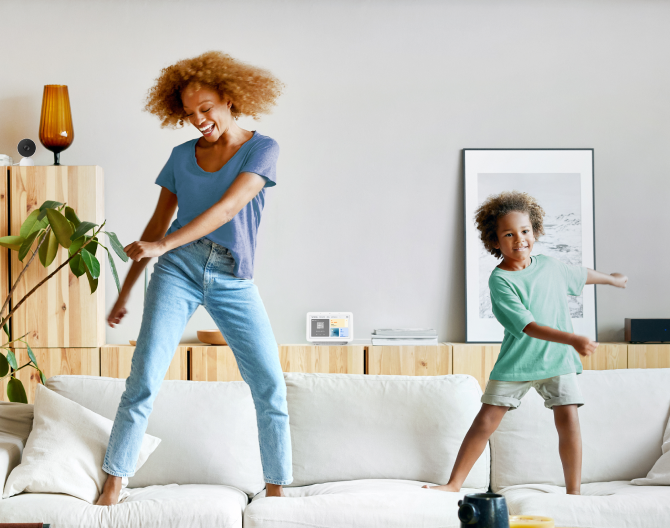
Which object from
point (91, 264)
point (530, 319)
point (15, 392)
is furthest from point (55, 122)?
point (530, 319)

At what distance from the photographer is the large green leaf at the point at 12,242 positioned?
265 centimetres

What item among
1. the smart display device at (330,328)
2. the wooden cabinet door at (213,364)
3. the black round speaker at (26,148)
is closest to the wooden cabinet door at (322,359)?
the smart display device at (330,328)

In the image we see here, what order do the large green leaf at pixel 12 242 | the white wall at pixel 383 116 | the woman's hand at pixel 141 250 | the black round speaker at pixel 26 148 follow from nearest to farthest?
the woman's hand at pixel 141 250 → the large green leaf at pixel 12 242 → the black round speaker at pixel 26 148 → the white wall at pixel 383 116

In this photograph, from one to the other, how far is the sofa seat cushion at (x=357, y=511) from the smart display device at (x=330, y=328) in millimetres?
962

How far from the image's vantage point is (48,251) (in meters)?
2.63

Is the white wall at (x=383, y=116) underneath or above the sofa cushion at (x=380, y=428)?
above

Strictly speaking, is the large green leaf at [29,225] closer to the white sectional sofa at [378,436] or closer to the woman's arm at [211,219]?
the white sectional sofa at [378,436]

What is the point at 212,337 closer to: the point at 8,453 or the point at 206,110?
the point at 8,453

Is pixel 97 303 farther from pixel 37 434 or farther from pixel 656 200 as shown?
pixel 656 200

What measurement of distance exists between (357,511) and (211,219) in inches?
37.7

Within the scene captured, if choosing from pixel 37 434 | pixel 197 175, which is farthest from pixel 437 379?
pixel 37 434

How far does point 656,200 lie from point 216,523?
99.6 inches

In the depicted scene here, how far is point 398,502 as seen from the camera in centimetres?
187

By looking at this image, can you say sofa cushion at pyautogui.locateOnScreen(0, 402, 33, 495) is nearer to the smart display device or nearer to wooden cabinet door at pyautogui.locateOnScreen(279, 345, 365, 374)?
wooden cabinet door at pyautogui.locateOnScreen(279, 345, 365, 374)
